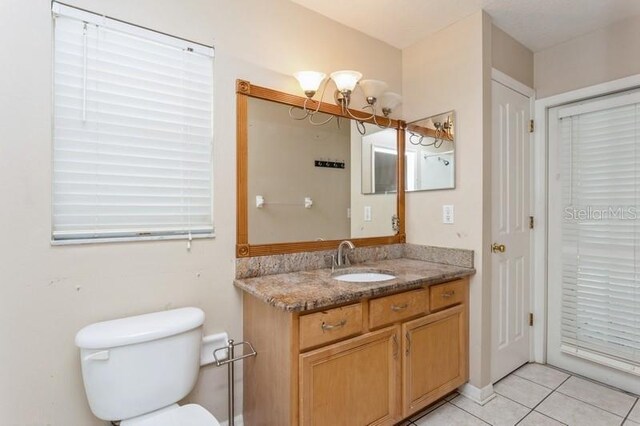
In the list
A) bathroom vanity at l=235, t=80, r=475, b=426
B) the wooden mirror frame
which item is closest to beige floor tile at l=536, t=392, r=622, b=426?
bathroom vanity at l=235, t=80, r=475, b=426

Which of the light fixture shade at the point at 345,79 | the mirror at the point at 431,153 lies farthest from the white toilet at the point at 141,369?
the mirror at the point at 431,153

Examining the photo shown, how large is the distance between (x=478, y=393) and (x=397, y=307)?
36.9 inches

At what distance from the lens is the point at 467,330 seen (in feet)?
6.77

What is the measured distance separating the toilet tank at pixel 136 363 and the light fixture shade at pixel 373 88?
5.56 ft

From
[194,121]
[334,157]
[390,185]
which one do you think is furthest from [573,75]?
[194,121]

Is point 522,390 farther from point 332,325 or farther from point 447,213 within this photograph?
point 332,325

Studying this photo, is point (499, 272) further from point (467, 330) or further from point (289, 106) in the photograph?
point (289, 106)

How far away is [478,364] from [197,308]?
5.64 ft

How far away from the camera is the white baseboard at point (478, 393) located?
2012 mm

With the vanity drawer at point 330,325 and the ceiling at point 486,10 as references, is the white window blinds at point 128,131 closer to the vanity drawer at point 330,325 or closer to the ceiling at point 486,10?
the vanity drawer at point 330,325

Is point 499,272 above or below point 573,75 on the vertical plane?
below

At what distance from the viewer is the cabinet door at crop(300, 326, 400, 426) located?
Result: 1.37 meters

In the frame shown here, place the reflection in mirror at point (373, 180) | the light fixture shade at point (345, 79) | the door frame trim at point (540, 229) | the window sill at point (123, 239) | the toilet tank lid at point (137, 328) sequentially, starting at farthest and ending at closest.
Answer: the door frame trim at point (540, 229), the reflection in mirror at point (373, 180), the light fixture shade at point (345, 79), the window sill at point (123, 239), the toilet tank lid at point (137, 328)

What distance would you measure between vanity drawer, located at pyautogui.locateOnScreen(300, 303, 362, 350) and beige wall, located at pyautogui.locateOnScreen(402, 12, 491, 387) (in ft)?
3.24
